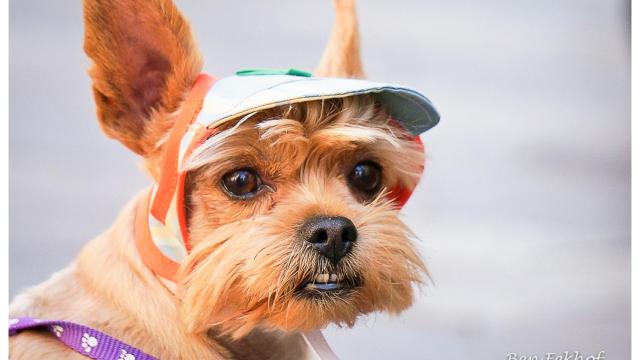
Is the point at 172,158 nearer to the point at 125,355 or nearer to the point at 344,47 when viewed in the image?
the point at 125,355

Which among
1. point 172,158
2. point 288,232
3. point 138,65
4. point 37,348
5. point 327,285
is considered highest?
point 138,65

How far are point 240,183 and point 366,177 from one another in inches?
14.2

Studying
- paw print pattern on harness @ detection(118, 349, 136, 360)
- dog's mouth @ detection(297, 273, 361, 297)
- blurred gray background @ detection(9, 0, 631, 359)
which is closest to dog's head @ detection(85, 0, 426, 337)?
dog's mouth @ detection(297, 273, 361, 297)

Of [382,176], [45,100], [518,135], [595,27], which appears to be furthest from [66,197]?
[595,27]

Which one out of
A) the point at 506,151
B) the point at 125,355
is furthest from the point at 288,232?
the point at 506,151

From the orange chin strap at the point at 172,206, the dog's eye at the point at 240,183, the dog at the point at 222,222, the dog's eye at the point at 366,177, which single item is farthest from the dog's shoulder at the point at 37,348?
the dog's eye at the point at 366,177

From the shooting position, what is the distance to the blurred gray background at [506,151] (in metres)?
2.74

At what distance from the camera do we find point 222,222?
1831 mm

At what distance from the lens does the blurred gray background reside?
2.74 meters

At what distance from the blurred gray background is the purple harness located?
2.83ft

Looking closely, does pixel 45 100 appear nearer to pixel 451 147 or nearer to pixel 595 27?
pixel 451 147

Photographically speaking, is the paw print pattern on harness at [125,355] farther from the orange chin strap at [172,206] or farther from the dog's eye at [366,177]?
the dog's eye at [366,177]

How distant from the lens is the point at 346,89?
173 cm

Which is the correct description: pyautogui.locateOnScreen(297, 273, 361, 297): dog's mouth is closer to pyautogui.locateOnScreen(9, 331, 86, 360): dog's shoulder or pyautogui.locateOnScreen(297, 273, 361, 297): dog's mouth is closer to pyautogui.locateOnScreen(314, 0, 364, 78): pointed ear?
pyautogui.locateOnScreen(9, 331, 86, 360): dog's shoulder
